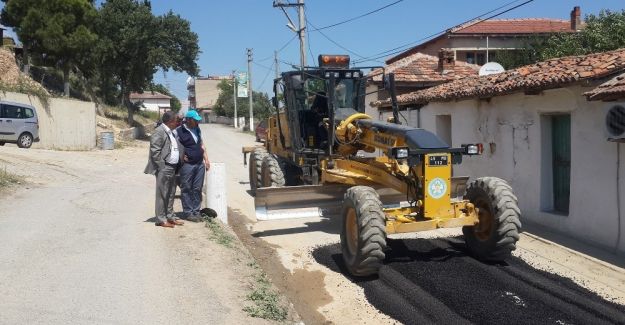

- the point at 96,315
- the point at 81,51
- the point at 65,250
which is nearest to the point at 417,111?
the point at 65,250

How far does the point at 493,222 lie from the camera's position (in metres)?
7.19

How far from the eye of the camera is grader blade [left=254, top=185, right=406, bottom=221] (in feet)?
27.5

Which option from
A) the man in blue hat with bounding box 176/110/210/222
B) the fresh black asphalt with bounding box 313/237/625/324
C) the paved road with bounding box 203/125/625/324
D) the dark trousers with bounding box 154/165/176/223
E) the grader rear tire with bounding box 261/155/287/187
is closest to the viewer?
the fresh black asphalt with bounding box 313/237/625/324

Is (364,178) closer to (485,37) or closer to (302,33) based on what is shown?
(302,33)

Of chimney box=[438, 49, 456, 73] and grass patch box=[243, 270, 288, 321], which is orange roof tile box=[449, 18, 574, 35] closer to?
chimney box=[438, 49, 456, 73]

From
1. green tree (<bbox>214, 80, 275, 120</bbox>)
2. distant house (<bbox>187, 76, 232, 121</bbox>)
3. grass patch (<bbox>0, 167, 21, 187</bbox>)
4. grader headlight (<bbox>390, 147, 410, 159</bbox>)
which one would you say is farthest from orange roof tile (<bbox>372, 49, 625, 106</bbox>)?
distant house (<bbox>187, 76, 232, 121</bbox>)

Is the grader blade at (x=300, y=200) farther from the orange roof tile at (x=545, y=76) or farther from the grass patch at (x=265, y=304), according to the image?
the orange roof tile at (x=545, y=76)

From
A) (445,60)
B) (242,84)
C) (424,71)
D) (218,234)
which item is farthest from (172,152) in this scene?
(242,84)

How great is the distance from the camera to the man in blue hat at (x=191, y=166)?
341 inches

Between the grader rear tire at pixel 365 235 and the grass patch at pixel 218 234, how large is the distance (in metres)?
1.61

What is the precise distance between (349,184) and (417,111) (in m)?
6.88

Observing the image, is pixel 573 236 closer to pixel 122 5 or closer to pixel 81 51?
pixel 81 51

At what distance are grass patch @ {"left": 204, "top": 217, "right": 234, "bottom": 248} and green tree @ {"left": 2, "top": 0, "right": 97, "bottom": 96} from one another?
2354 centimetres

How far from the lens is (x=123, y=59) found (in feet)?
125
